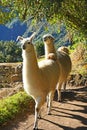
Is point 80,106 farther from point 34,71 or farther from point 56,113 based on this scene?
point 34,71

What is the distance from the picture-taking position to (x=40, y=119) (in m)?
9.91

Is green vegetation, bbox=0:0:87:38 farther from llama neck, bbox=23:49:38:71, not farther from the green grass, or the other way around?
the green grass

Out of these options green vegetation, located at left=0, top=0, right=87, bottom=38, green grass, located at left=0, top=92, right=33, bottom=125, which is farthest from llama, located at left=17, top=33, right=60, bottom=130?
green vegetation, located at left=0, top=0, right=87, bottom=38

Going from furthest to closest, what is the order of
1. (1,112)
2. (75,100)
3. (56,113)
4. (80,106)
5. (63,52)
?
(63,52)
(75,100)
(80,106)
(56,113)
(1,112)

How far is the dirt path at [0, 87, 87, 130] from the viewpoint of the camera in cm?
931

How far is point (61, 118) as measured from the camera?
10.1 metres

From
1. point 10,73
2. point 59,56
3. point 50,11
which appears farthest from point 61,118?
point 10,73

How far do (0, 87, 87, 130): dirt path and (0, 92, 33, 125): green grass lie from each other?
154 mm

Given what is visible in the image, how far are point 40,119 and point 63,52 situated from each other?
363 centimetres

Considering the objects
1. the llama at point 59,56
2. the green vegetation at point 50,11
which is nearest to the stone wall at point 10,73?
the green vegetation at point 50,11

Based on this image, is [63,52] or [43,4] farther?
[63,52]

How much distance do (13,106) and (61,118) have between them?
1.29m

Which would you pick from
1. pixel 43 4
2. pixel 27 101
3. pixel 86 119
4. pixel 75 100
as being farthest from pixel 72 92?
pixel 43 4

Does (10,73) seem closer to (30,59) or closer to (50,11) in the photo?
(50,11)
